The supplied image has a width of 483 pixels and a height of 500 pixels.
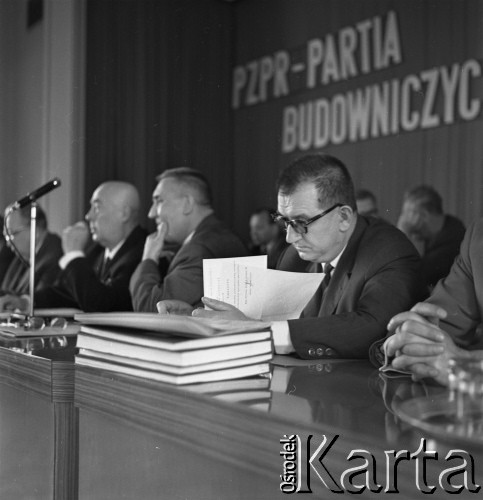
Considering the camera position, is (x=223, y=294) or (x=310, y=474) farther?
(x=223, y=294)

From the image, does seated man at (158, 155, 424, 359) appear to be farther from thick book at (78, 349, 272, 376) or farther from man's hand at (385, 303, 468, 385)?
thick book at (78, 349, 272, 376)

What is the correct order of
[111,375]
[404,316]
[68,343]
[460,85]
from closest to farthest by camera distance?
[111,375], [404,316], [68,343], [460,85]

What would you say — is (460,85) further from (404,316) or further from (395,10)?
(404,316)

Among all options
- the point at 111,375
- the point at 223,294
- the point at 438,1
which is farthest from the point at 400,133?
the point at 111,375

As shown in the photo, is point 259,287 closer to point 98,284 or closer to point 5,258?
point 98,284

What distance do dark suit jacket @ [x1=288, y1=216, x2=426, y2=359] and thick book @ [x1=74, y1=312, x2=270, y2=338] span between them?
48cm

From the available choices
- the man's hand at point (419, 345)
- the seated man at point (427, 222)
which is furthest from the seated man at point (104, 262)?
the man's hand at point (419, 345)

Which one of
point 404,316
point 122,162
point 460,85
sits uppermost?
point 460,85

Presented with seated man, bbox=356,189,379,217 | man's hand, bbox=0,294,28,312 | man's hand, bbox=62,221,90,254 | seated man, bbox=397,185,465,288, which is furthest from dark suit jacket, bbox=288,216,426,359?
seated man, bbox=356,189,379,217

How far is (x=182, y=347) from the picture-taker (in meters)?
1.02

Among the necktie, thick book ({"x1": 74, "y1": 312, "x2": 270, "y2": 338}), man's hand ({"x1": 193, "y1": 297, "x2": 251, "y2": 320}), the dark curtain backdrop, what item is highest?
the dark curtain backdrop

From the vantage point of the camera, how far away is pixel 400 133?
578 cm

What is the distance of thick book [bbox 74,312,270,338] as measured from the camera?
1.04 metres

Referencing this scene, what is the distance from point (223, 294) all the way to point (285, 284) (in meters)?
0.16
